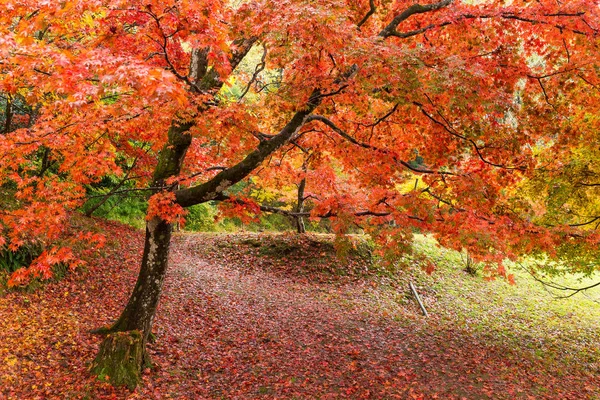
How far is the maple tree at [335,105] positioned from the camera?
18.9ft

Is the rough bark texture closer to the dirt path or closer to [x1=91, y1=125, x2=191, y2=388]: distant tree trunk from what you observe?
[x1=91, y1=125, x2=191, y2=388]: distant tree trunk

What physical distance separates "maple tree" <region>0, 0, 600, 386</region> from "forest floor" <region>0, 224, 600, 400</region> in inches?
34.3

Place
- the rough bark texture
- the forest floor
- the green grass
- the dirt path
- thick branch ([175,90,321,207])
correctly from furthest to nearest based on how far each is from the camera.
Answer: the green grass < the dirt path < the forest floor < thick branch ([175,90,321,207]) < the rough bark texture

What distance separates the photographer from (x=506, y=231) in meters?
7.46

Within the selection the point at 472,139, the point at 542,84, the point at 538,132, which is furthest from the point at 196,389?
the point at 542,84

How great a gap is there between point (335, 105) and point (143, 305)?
5.67 meters

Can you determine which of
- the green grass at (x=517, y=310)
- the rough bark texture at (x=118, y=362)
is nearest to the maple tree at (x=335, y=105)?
the rough bark texture at (x=118, y=362)

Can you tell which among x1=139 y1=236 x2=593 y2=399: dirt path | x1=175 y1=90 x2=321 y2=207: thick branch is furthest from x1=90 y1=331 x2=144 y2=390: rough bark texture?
x1=175 y1=90 x2=321 y2=207: thick branch

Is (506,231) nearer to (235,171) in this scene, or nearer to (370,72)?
(370,72)

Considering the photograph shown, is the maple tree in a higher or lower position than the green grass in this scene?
higher

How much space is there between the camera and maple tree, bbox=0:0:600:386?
227 inches

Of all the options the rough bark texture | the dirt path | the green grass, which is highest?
the rough bark texture

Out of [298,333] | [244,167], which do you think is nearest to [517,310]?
[298,333]

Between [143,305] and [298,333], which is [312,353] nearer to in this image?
[298,333]
